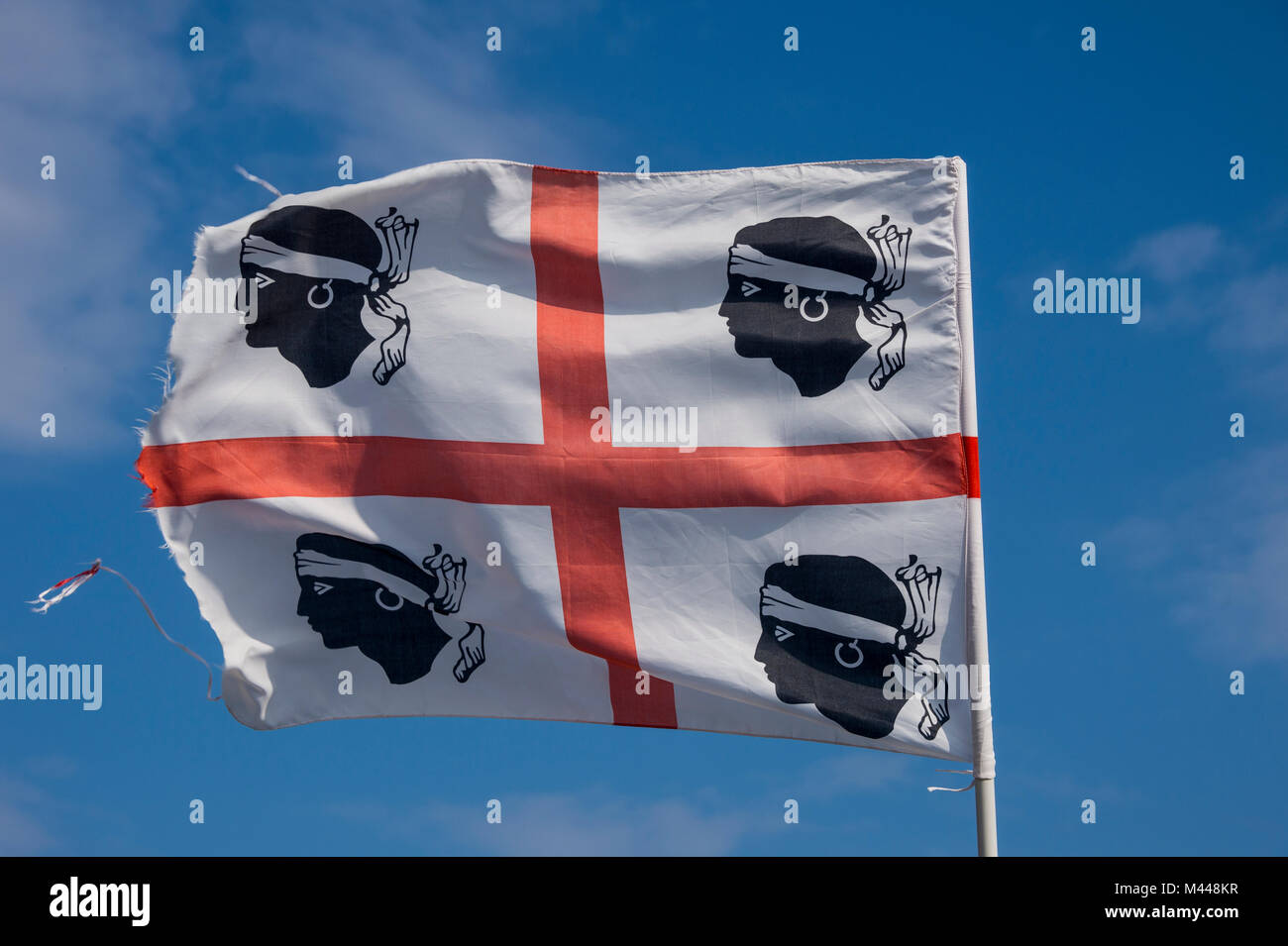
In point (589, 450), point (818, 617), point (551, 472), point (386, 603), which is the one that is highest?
point (589, 450)

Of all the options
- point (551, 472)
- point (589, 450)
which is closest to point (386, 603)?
point (551, 472)

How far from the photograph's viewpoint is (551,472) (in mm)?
11500

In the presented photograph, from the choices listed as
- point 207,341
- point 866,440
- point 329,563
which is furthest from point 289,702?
point 866,440

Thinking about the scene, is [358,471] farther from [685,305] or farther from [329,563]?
[685,305]

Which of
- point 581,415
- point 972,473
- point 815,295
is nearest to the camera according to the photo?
point 972,473

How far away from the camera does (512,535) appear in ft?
37.5

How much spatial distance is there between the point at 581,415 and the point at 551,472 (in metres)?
0.48

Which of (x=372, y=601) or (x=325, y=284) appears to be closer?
(x=372, y=601)

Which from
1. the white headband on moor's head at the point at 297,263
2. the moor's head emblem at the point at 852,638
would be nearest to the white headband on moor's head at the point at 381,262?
the white headband on moor's head at the point at 297,263

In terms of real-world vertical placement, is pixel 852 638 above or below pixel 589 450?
below

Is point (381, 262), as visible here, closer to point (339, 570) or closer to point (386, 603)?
point (339, 570)

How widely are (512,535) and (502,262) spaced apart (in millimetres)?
2154

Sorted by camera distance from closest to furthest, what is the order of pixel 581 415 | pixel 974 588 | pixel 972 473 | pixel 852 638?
pixel 974 588
pixel 972 473
pixel 852 638
pixel 581 415

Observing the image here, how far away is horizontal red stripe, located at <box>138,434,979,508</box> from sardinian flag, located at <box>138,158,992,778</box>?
2 cm
